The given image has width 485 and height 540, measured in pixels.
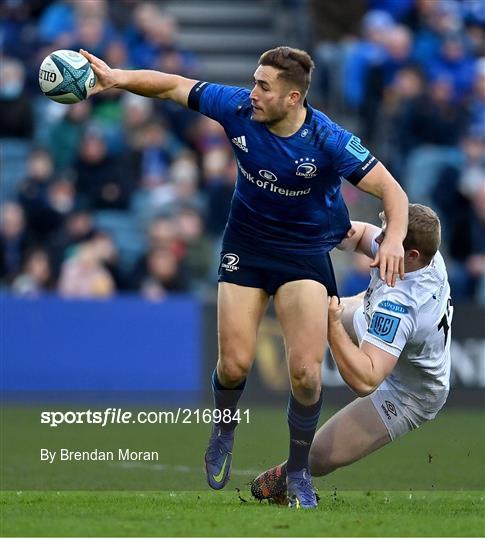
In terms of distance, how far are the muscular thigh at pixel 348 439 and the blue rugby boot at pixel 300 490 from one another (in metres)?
0.27

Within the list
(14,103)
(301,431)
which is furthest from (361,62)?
(301,431)

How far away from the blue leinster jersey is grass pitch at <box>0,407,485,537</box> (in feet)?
5.33

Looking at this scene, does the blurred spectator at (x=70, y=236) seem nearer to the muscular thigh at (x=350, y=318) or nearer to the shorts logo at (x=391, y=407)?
the muscular thigh at (x=350, y=318)

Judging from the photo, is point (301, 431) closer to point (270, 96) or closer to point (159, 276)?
point (270, 96)

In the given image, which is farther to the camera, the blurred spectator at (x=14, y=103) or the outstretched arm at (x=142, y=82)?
the blurred spectator at (x=14, y=103)

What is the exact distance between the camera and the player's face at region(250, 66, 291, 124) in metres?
8.43

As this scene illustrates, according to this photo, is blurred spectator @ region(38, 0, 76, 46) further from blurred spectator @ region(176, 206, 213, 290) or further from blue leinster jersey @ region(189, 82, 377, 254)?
blue leinster jersey @ region(189, 82, 377, 254)

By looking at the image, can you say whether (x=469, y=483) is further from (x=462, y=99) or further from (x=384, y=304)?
(x=462, y=99)

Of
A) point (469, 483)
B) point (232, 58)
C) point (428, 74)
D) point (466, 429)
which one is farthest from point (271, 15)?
point (469, 483)

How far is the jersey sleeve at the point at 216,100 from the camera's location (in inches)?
341

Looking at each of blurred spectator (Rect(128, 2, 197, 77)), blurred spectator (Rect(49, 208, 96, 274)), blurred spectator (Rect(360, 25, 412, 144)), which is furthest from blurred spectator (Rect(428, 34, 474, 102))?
blurred spectator (Rect(49, 208, 96, 274))

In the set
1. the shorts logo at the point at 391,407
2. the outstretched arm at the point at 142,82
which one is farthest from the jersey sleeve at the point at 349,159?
the shorts logo at the point at 391,407

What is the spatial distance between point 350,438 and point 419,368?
59cm

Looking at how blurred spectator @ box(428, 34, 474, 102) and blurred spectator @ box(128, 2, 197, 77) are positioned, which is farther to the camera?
blurred spectator @ box(428, 34, 474, 102)
